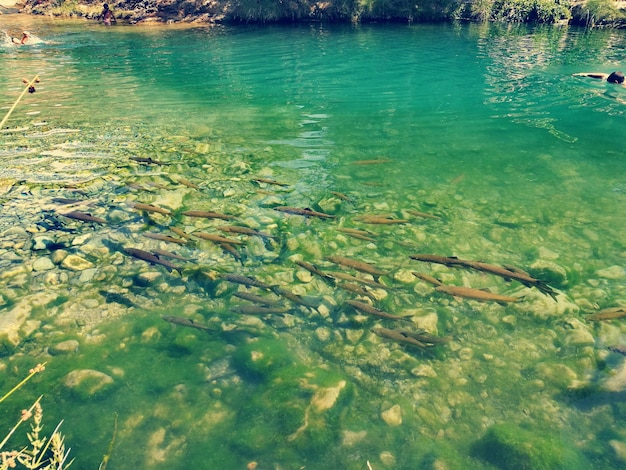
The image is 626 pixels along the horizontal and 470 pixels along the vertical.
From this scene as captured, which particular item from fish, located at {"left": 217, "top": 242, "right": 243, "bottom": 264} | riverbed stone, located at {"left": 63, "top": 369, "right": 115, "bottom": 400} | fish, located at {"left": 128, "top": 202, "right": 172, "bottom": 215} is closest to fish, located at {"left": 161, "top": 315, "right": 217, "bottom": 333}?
riverbed stone, located at {"left": 63, "top": 369, "right": 115, "bottom": 400}

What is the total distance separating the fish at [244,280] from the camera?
495 centimetres

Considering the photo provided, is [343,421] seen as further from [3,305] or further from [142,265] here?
[3,305]

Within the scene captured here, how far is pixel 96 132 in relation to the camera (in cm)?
1036

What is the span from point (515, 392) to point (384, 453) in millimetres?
1407

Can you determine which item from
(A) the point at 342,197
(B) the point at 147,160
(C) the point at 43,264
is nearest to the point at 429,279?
(A) the point at 342,197

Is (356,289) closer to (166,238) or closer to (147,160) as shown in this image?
(166,238)

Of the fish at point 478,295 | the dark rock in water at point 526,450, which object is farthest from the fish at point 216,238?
the dark rock in water at point 526,450

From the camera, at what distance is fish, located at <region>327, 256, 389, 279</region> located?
5168 millimetres

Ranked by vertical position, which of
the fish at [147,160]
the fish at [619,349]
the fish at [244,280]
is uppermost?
the fish at [147,160]

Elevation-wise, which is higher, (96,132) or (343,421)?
(96,132)

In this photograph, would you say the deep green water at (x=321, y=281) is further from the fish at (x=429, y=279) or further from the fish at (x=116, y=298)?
the fish at (x=429, y=279)

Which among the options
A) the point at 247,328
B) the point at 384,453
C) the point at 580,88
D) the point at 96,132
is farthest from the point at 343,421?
the point at 580,88

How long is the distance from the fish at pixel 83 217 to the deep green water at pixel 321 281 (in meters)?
0.11

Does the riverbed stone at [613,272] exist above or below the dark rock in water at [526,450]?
above
